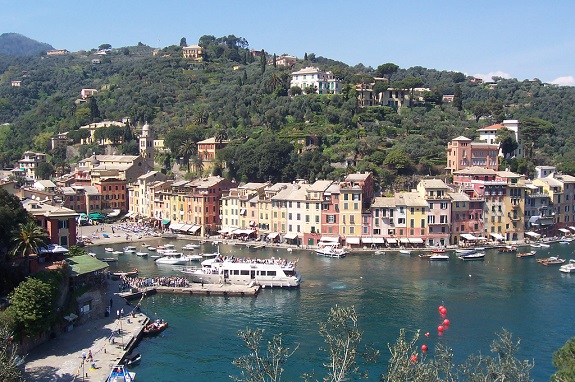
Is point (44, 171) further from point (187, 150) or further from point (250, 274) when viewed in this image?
point (250, 274)

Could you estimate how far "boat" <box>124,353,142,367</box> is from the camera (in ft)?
95.0

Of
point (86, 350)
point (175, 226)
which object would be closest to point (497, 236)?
point (175, 226)

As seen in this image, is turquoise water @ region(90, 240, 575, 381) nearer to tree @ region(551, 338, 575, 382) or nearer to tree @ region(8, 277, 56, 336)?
tree @ region(8, 277, 56, 336)

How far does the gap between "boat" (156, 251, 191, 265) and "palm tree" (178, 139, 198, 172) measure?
35.3m

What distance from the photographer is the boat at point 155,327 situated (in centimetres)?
3362

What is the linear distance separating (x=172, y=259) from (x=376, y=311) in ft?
70.5

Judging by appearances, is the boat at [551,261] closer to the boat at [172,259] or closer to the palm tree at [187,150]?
the boat at [172,259]

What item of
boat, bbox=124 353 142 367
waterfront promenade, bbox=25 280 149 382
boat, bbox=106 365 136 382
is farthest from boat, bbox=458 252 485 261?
boat, bbox=106 365 136 382

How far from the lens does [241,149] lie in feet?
261

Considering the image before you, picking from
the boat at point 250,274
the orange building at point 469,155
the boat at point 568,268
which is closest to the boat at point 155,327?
the boat at point 250,274

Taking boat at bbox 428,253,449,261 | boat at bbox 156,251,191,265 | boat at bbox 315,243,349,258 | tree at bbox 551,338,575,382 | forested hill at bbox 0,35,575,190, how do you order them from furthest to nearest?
forested hill at bbox 0,35,575,190
boat at bbox 315,243,349,258
boat at bbox 428,253,449,261
boat at bbox 156,251,191,265
tree at bbox 551,338,575,382

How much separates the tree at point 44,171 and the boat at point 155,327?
216 feet

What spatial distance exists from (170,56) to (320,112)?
71.3m

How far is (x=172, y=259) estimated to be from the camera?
53.0 meters
